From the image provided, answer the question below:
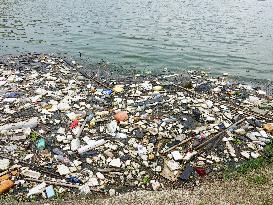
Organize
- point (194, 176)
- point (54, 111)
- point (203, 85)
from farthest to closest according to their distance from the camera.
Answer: point (203, 85) → point (54, 111) → point (194, 176)

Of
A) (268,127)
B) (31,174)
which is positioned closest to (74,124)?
(31,174)

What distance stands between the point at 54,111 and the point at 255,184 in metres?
6.12

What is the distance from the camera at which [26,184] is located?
6887mm

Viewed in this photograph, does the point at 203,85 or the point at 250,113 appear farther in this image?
the point at 203,85

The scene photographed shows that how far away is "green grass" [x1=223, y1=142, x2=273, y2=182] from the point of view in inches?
284

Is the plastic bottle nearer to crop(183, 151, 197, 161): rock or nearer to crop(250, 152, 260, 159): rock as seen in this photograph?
crop(183, 151, 197, 161): rock

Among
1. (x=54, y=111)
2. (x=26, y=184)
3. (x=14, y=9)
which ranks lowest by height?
(x=26, y=184)

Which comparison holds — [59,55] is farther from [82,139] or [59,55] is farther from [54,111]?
[82,139]

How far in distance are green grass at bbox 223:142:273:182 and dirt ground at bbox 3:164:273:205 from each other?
0.20 metres

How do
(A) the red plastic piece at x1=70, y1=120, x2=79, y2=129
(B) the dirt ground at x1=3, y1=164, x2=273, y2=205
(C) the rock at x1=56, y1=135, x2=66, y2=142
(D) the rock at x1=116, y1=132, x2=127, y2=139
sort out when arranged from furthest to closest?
(A) the red plastic piece at x1=70, y1=120, x2=79, y2=129
(D) the rock at x1=116, y1=132, x2=127, y2=139
(C) the rock at x1=56, y1=135, x2=66, y2=142
(B) the dirt ground at x1=3, y1=164, x2=273, y2=205

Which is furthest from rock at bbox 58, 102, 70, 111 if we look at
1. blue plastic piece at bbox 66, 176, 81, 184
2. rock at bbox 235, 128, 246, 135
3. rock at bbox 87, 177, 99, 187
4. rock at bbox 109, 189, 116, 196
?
rock at bbox 235, 128, 246, 135

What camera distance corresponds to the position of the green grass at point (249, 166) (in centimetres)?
722

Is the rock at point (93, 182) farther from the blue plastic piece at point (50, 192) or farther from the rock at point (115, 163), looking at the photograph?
the blue plastic piece at point (50, 192)

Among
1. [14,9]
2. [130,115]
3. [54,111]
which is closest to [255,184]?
[130,115]
